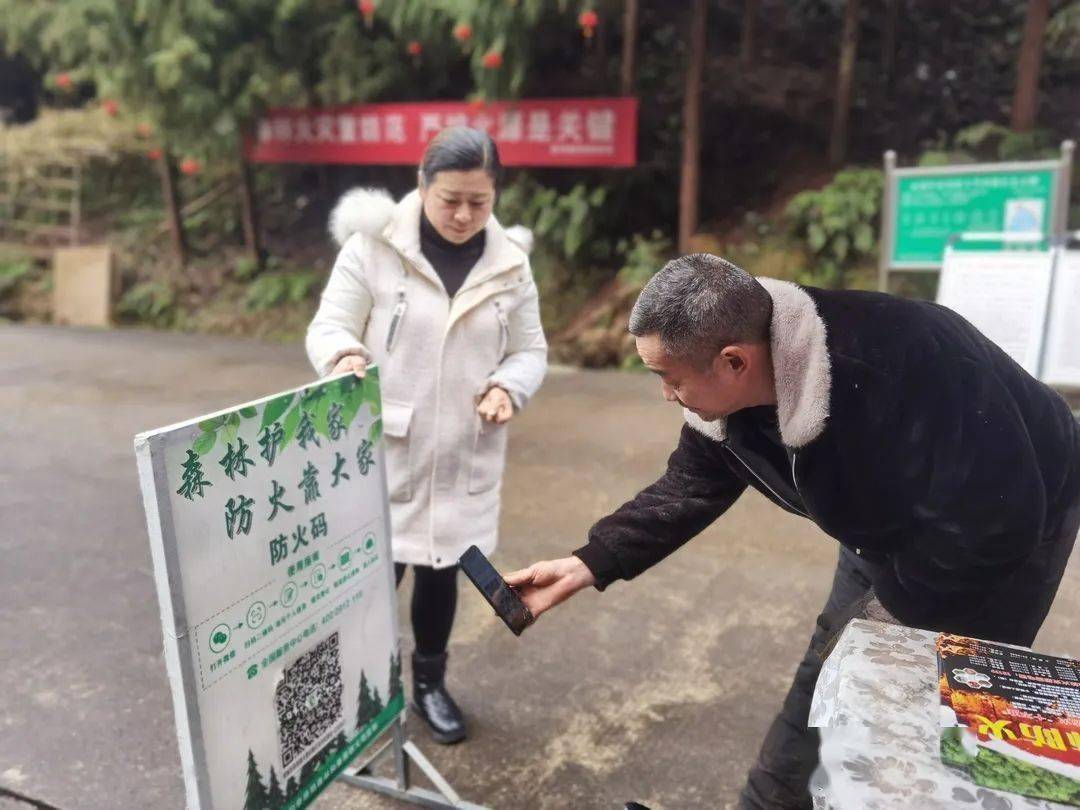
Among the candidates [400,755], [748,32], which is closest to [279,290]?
[748,32]

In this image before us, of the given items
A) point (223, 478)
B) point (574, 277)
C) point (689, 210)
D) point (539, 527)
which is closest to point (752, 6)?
point (689, 210)

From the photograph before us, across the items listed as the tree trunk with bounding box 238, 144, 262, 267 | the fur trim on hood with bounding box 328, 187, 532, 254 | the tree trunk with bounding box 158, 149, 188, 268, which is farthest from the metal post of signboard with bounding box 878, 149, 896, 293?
the tree trunk with bounding box 158, 149, 188, 268

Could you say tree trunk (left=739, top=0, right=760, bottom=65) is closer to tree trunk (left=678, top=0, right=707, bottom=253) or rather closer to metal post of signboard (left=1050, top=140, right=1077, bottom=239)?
tree trunk (left=678, top=0, right=707, bottom=253)

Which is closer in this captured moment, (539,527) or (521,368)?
(521,368)

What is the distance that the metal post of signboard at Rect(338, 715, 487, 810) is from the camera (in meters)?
2.51

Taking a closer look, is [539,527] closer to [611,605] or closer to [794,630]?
[611,605]

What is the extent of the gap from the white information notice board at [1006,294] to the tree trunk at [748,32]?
21.2 feet

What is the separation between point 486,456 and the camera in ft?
8.77

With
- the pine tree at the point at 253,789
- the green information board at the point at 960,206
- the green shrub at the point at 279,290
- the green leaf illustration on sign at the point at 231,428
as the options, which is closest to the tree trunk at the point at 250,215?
the green shrub at the point at 279,290

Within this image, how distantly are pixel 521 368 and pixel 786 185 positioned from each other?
320 inches

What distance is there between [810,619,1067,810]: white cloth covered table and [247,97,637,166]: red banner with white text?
24.1ft

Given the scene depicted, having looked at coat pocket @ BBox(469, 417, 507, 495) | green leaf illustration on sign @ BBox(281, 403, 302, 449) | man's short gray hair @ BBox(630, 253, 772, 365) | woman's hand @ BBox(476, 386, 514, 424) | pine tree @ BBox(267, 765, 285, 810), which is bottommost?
pine tree @ BBox(267, 765, 285, 810)

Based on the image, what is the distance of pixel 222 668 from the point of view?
1.80 metres

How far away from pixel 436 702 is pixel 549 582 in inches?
41.9
